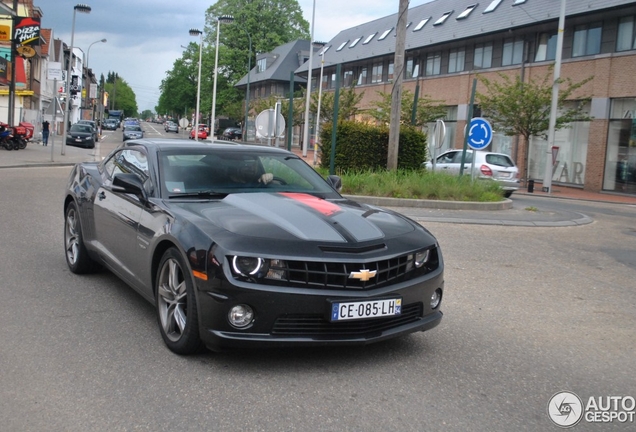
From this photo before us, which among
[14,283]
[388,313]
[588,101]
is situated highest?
[588,101]

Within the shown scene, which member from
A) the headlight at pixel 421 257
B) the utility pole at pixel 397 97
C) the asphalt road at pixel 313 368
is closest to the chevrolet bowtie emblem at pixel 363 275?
the headlight at pixel 421 257

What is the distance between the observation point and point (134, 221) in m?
5.36

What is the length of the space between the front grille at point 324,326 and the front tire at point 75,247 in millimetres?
3325

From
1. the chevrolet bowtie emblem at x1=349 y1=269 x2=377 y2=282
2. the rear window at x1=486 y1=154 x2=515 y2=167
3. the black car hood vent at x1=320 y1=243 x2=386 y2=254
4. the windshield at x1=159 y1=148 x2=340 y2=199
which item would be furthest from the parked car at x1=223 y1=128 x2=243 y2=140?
the chevrolet bowtie emblem at x1=349 y1=269 x2=377 y2=282

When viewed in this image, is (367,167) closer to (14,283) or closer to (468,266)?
(468,266)

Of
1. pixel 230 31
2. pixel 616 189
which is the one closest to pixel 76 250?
pixel 616 189

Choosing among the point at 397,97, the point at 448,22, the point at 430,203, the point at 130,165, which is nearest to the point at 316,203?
the point at 130,165

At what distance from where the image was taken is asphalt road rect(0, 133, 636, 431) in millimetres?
3723

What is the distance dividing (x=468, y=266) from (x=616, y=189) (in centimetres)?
2344

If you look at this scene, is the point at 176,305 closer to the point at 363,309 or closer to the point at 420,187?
the point at 363,309

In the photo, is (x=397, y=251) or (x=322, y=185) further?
(x=322, y=185)

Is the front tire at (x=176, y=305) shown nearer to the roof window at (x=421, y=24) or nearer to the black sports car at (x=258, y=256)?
the black sports car at (x=258, y=256)

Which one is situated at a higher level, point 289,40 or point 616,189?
point 289,40

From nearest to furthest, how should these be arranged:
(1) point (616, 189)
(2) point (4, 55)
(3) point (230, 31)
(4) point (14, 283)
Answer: (4) point (14, 283)
(1) point (616, 189)
(2) point (4, 55)
(3) point (230, 31)
